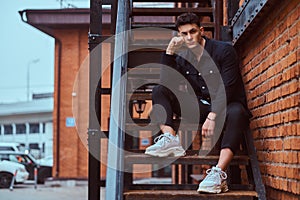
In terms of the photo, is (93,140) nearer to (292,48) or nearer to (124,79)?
(124,79)

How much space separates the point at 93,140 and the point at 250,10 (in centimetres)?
152

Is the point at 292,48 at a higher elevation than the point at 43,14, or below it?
below

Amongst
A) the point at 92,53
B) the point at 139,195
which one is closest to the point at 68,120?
the point at 92,53

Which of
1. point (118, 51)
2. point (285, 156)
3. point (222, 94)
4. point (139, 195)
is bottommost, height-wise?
point (139, 195)

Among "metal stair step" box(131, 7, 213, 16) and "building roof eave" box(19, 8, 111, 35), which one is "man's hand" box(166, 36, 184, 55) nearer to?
"metal stair step" box(131, 7, 213, 16)

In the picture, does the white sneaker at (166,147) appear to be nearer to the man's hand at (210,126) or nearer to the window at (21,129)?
the man's hand at (210,126)

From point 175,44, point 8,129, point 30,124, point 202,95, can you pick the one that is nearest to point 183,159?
point 202,95

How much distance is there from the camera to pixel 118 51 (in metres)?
3.77

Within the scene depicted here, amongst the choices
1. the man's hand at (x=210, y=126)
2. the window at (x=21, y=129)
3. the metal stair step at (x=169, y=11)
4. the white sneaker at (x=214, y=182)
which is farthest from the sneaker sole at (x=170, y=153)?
the window at (x=21, y=129)

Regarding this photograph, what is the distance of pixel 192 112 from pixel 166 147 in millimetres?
549

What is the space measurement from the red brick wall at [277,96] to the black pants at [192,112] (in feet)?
0.74

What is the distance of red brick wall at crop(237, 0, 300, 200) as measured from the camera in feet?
10.5

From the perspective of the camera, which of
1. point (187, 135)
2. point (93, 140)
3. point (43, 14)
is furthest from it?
point (43, 14)

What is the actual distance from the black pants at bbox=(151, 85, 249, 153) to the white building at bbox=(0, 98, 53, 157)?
2731cm
